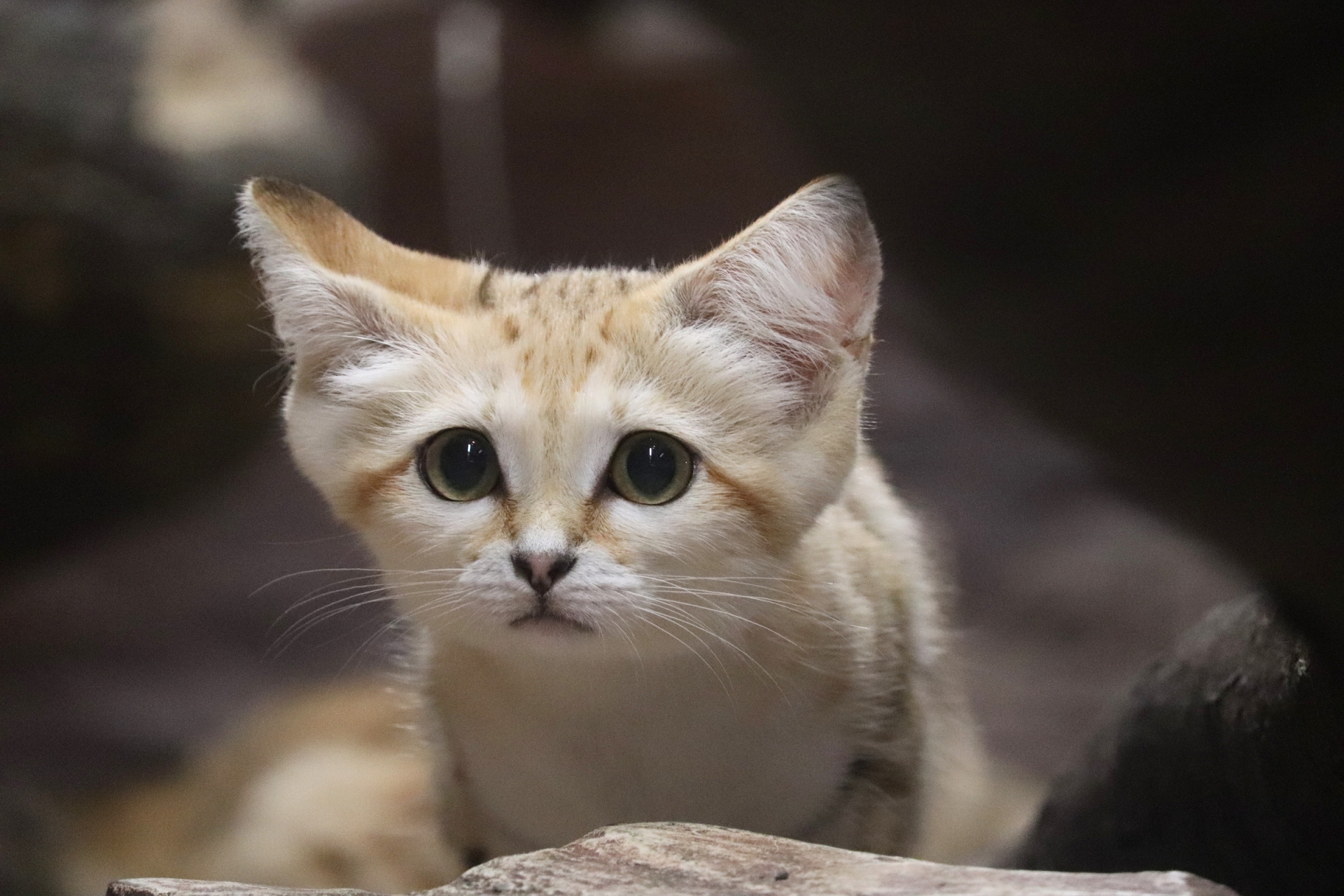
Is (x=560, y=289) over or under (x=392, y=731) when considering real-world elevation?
over

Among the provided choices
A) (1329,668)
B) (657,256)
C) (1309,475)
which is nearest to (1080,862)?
(1329,668)

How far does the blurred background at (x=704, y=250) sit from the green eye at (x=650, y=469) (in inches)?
13.0

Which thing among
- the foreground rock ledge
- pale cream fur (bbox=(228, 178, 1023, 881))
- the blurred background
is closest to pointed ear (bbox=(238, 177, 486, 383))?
pale cream fur (bbox=(228, 178, 1023, 881))

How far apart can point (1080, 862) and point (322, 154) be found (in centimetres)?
235

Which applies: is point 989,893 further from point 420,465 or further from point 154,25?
point 154,25

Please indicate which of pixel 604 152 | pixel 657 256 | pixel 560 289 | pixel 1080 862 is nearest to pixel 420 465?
pixel 560 289

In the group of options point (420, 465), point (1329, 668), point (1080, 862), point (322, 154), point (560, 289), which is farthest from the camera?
point (322, 154)

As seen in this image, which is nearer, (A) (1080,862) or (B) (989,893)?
(B) (989,893)

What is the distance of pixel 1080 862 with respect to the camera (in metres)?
2.04

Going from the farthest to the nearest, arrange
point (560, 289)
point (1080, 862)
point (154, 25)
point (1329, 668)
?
point (154, 25) → point (1080, 862) → point (560, 289) → point (1329, 668)

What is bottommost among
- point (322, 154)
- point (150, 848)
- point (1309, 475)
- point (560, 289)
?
point (150, 848)

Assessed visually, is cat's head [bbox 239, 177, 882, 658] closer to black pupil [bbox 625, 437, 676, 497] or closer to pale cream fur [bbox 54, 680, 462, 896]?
black pupil [bbox 625, 437, 676, 497]

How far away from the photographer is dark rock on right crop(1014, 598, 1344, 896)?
1505 mm

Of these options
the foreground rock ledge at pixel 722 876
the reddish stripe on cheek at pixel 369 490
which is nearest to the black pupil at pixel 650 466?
the reddish stripe on cheek at pixel 369 490
